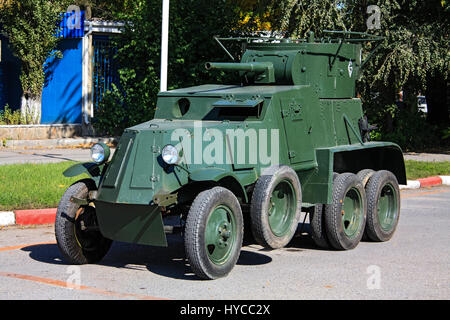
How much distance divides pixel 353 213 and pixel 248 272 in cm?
191

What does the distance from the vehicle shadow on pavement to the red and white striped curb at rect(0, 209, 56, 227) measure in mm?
1408

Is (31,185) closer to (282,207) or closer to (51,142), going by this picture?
(282,207)

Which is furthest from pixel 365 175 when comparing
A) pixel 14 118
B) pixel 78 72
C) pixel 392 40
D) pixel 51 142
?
pixel 78 72

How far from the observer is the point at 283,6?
61.3 feet

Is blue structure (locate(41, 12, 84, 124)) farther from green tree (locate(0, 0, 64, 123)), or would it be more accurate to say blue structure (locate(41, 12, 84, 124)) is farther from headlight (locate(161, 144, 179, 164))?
headlight (locate(161, 144, 179, 164))

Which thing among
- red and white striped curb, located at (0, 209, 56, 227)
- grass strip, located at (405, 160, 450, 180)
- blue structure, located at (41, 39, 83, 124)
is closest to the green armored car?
red and white striped curb, located at (0, 209, 56, 227)

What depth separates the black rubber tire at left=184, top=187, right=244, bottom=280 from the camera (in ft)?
21.8

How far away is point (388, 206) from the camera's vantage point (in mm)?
9594

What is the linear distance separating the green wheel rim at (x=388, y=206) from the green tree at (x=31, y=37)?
13.6 m

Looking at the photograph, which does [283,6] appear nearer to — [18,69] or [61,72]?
[61,72]

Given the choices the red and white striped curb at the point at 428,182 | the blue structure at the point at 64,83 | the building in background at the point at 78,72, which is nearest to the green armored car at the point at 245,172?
the red and white striped curb at the point at 428,182
